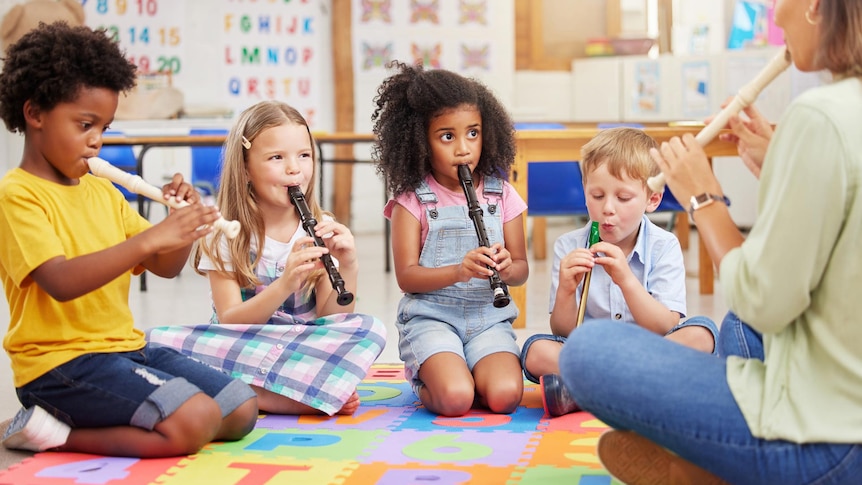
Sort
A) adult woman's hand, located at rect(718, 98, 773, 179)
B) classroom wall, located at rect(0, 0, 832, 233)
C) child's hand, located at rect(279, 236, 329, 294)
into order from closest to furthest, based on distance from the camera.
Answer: adult woman's hand, located at rect(718, 98, 773, 179) → child's hand, located at rect(279, 236, 329, 294) → classroom wall, located at rect(0, 0, 832, 233)

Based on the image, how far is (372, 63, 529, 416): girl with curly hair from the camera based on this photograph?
78.5 inches

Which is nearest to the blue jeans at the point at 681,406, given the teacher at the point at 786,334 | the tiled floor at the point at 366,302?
the teacher at the point at 786,334

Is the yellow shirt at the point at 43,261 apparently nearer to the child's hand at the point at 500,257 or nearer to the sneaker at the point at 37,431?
the sneaker at the point at 37,431

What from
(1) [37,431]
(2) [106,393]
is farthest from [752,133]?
(1) [37,431]

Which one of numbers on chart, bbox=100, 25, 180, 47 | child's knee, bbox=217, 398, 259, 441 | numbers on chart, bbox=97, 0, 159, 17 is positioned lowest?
child's knee, bbox=217, 398, 259, 441

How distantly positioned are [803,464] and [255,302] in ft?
3.70

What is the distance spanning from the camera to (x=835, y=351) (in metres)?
1.06

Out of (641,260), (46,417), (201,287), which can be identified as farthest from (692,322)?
(201,287)

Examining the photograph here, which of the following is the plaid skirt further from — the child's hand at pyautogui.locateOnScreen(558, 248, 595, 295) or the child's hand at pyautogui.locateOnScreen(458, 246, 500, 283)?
the child's hand at pyautogui.locateOnScreen(558, 248, 595, 295)

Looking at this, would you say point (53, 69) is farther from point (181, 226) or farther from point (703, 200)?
point (703, 200)

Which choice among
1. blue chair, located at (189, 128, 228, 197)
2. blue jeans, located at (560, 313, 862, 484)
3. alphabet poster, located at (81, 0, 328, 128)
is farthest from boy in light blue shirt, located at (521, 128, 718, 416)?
alphabet poster, located at (81, 0, 328, 128)

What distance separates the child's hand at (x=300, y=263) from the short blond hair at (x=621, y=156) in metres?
0.57

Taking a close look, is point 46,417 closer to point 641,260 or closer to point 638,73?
point 641,260

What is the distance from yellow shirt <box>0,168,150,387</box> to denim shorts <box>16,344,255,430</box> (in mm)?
23
